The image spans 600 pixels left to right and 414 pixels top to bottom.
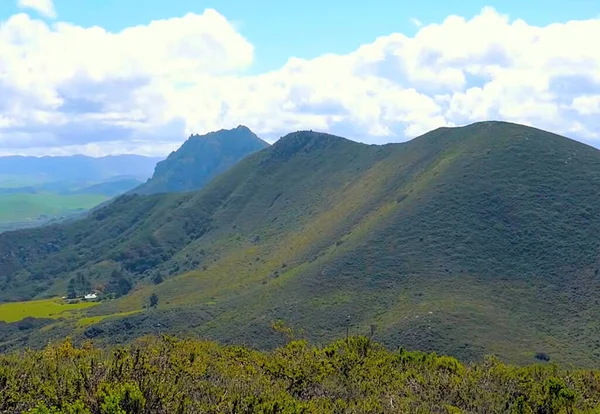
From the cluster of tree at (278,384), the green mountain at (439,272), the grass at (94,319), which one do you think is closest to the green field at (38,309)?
the green mountain at (439,272)

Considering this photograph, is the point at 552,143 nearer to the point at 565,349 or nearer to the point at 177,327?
the point at 565,349

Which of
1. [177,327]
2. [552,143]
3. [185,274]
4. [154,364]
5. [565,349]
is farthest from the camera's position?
[185,274]

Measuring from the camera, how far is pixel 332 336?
113 m

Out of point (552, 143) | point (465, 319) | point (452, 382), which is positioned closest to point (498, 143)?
point (552, 143)

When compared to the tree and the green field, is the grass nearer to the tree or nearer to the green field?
the tree

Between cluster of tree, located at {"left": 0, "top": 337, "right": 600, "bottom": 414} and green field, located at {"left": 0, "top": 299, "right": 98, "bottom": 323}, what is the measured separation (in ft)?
430

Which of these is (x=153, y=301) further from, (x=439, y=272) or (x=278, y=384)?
(x=278, y=384)

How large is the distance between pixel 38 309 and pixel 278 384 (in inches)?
6483

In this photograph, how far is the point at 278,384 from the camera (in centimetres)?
4553

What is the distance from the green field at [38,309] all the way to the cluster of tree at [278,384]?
430ft

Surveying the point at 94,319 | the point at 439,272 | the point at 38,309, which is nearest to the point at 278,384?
the point at 439,272

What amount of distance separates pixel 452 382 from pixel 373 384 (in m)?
7.03

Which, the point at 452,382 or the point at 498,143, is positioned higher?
the point at 498,143

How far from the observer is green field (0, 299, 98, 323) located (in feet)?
Result: 576
